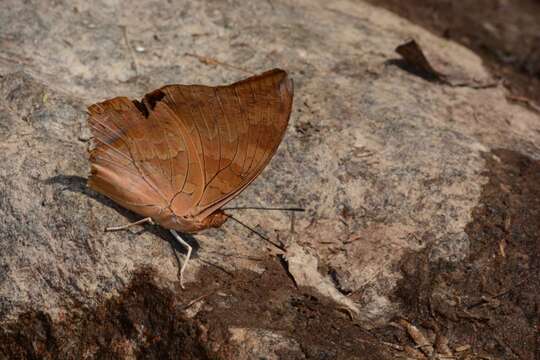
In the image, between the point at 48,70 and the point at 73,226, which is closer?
the point at 73,226

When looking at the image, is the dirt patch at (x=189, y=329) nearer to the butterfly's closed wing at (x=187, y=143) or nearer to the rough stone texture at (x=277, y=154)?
the rough stone texture at (x=277, y=154)

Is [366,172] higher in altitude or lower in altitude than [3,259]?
higher

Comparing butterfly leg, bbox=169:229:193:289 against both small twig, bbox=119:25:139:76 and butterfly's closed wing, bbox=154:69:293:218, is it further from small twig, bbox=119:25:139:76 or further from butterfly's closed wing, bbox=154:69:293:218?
small twig, bbox=119:25:139:76

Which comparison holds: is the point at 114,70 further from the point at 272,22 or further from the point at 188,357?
the point at 188,357

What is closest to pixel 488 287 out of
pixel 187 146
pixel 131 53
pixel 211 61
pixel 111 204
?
pixel 187 146

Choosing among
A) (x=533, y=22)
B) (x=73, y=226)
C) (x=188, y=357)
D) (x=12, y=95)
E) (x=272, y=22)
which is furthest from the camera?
(x=533, y=22)

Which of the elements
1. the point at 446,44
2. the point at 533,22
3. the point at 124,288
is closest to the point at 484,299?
the point at 124,288

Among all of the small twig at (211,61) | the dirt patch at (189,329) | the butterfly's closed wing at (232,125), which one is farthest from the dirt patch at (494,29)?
the dirt patch at (189,329)
